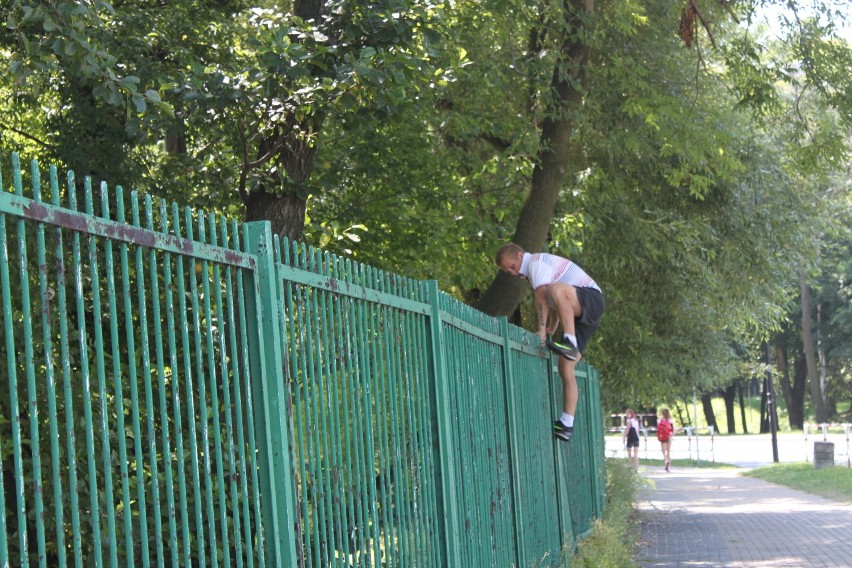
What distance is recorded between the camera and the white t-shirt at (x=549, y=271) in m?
9.83

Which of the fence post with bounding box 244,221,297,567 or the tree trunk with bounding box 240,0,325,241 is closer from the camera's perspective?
the fence post with bounding box 244,221,297,567

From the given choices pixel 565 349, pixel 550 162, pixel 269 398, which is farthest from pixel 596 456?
pixel 269 398

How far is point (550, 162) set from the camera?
48.4 ft

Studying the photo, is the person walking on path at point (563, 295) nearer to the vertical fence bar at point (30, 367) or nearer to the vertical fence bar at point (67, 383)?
the vertical fence bar at point (67, 383)

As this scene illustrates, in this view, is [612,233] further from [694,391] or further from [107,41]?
[107,41]

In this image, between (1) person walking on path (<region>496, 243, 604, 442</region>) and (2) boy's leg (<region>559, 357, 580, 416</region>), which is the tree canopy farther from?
(2) boy's leg (<region>559, 357, 580, 416</region>)

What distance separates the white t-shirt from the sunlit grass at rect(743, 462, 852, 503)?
11962 mm

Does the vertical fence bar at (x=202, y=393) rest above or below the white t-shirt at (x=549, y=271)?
below

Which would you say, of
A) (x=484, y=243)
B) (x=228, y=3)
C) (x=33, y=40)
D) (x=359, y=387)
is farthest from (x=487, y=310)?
(x=359, y=387)

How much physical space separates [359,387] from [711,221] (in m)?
15.8

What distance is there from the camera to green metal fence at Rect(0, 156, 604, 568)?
113 inches

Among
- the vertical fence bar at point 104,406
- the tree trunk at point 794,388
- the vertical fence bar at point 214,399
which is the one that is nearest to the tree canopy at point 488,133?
the vertical fence bar at point 214,399

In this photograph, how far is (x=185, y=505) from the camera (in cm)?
334

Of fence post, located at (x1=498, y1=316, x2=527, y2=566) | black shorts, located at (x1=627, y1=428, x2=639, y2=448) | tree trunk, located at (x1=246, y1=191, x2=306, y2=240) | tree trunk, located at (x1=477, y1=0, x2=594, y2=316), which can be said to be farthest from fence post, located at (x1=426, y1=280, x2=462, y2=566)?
black shorts, located at (x1=627, y1=428, x2=639, y2=448)
